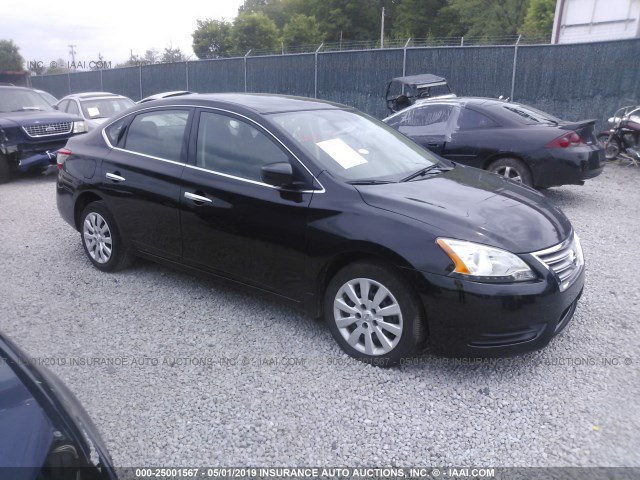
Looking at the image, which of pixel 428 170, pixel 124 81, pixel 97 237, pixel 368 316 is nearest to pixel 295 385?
pixel 368 316

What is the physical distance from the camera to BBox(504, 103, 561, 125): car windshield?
26.1ft

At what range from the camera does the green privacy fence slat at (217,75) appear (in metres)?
20.6

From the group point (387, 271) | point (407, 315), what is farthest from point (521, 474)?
point (387, 271)

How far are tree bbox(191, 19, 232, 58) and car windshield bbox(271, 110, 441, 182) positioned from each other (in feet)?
183

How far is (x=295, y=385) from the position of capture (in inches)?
137

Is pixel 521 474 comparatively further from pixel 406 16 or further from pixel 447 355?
pixel 406 16

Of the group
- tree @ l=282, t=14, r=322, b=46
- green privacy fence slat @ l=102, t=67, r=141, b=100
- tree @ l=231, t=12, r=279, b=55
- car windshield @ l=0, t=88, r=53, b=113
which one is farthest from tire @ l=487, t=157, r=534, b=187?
tree @ l=282, t=14, r=322, b=46

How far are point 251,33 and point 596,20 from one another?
4028cm

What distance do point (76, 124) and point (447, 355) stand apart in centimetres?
949

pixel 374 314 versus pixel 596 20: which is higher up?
pixel 596 20

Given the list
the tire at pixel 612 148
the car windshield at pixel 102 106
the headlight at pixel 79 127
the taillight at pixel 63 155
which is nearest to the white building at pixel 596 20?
the tire at pixel 612 148

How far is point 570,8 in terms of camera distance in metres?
18.3

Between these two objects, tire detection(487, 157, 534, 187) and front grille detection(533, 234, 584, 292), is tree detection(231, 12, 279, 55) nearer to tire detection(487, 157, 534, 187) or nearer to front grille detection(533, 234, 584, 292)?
tire detection(487, 157, 534, 187)

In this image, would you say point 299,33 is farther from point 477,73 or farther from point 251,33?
point 477,73
